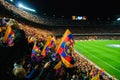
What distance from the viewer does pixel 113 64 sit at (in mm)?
25469

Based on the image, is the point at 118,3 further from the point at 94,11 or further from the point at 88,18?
the point at 88,18

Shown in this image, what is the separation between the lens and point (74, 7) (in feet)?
218

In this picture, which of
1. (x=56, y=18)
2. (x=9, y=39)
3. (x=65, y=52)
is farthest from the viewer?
(x=56, y=18)

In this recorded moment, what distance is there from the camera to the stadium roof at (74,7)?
6081cm

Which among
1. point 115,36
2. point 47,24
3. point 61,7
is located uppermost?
point 61,7

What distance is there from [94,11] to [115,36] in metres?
9.52

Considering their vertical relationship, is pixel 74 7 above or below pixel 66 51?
below

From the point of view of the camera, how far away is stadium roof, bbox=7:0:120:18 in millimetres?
60812

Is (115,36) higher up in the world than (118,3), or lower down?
lower down

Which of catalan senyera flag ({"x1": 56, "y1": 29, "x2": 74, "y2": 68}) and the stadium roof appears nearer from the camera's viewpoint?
catalan senyera flag ({"x1": 56, "y1": 29, "x2": 74, "y2": 68})

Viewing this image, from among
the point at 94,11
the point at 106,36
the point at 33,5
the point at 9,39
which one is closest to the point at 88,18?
the point at 94,11

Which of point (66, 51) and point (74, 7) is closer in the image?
point (66, 51)

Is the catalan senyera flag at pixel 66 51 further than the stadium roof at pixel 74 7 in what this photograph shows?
No

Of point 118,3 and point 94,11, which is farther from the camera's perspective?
point 94,11
